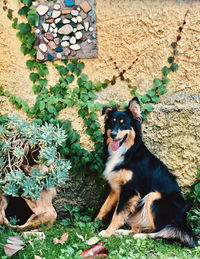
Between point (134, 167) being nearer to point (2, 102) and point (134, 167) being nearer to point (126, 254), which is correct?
point (126, 254)

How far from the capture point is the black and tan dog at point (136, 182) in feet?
13.1

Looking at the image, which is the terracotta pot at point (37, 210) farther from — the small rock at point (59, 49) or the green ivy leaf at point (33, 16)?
the green ivy leaf at point (33, 16)

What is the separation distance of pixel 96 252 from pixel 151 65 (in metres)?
2.37

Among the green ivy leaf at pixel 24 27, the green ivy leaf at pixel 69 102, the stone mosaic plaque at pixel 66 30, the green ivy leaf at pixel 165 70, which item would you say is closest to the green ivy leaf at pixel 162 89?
the green ivy leaf at pixel 165 70

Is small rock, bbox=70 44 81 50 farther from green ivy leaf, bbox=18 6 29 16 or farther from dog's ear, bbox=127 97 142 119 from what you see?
dog's ear, bbox=127 97 142 119

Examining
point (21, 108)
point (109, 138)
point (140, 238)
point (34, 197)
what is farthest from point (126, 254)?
point (21, 108)

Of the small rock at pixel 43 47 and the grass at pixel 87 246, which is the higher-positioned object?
the small rock at pixel 43 47

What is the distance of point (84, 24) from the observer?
4.36 meters

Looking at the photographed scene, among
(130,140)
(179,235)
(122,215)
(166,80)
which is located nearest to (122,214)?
(122,215)

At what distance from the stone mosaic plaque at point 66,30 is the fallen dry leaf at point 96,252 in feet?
7.47

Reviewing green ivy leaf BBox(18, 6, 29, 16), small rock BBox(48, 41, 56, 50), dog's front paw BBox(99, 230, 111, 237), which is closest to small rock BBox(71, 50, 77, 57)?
small rock BBox(48, 41, 56, 50)

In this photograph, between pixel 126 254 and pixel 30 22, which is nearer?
pixel 126 254

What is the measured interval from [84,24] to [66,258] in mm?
2687

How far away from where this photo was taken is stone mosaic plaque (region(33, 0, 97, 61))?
14.1 feet
